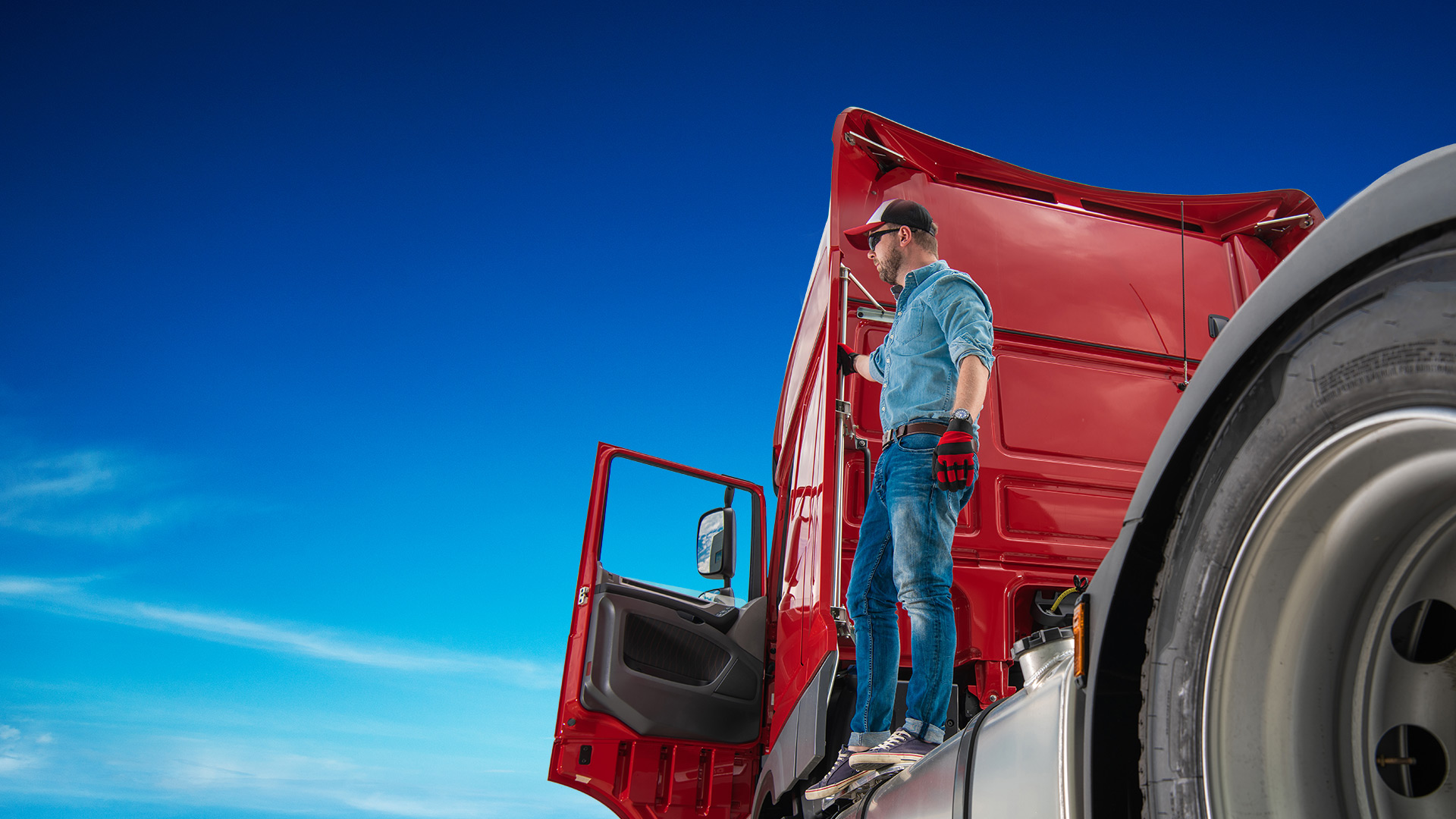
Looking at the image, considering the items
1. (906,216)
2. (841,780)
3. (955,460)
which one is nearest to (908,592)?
(955,460)

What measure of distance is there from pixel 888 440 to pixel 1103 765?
1618 millimetres

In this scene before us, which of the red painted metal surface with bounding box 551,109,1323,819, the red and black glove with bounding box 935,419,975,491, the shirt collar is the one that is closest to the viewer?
the red and black glove with bounding box 935,419,975,491

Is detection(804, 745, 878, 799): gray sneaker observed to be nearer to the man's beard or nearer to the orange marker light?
the orange marker light

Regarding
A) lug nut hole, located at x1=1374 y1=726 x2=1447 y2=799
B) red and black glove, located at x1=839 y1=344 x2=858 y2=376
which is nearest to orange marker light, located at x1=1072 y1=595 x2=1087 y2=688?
lug nut hole, located at x1=1374 y1=726 x2=1447 y2=799

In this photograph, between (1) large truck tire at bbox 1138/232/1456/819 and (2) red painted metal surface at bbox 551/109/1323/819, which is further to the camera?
(2) red painted metal surface at bbox 551/109/1323/819

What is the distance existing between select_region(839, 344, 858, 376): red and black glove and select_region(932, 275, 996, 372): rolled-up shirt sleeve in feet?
2.00

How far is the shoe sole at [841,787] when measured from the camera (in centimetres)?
238

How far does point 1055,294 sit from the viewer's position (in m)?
3.70

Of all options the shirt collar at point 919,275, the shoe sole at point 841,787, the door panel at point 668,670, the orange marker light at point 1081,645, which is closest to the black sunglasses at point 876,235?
the shirt collar at point 919,275

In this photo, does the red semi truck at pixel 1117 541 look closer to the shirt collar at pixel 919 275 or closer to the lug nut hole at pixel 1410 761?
the lug nut hole at pixel 1410 761

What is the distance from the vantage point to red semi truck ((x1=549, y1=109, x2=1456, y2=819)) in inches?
38.1

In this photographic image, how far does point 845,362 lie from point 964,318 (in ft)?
2.51

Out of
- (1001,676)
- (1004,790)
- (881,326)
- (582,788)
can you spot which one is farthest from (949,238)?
(582,788)

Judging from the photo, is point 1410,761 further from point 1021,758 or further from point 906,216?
point 906,216
